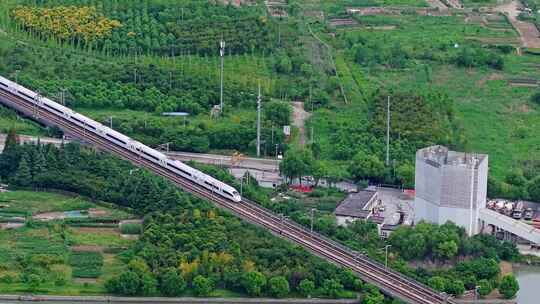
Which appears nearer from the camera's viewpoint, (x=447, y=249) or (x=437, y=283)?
(x=437, y=283)

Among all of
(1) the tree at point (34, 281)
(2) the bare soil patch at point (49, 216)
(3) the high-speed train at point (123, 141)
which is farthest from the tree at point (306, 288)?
(2) the bare soil patch at point (49, 216)

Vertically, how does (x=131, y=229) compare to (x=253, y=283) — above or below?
above

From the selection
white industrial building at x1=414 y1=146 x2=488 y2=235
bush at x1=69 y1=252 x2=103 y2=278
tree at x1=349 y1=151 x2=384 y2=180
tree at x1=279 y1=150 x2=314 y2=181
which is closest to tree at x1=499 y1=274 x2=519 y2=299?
white industrial building at x1=414 y1=146 x2=488 y2=235

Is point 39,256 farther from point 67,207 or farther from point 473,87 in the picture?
point 473,87

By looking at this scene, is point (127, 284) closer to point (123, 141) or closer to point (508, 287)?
point (508, 287)

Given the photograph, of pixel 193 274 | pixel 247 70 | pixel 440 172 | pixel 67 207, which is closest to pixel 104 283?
pixel 193 274

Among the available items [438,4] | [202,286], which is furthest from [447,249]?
[438,4]
